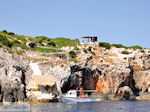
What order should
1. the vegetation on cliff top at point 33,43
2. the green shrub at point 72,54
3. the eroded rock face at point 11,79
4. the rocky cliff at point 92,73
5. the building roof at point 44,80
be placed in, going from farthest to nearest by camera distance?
the vegetation on cliff top at point 33,43 → the green shrub at point 72,54 → the building roof at point 44,80 → the rocky cliff at point 92,73 → the eroded rock face at point 11,79

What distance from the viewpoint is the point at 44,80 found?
79.0 m

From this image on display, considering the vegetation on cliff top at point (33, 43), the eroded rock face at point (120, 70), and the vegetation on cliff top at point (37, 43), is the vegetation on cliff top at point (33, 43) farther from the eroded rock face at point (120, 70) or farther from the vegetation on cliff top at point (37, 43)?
the eroded rock face at point (120, 70)

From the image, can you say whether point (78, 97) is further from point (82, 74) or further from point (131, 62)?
point (131, 62)

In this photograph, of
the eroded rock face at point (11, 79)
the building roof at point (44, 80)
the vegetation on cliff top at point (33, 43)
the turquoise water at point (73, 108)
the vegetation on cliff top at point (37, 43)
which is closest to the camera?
the turquoise water at point (73, 108)

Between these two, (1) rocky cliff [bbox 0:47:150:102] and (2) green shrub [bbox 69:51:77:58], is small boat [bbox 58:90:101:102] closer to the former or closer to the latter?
(1) rocky cliff [bbox 0:47:150:102]

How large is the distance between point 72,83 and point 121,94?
13240 millimetres

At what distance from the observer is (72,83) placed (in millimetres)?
88312

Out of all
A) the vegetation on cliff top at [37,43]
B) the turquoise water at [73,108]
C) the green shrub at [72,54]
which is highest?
the vegetation on cliff top at [37,43]

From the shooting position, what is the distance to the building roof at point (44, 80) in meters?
78.2

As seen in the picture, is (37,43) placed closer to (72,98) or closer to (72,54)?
(72,54)

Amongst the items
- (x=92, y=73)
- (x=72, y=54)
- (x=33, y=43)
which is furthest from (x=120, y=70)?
(x=33, y=43)

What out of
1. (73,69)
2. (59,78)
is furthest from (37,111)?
(73,69)

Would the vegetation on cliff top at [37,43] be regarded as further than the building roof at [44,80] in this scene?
Yes

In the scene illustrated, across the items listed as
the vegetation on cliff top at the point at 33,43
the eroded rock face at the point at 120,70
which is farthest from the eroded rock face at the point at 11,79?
the eroded rock face at the point at 120,70
